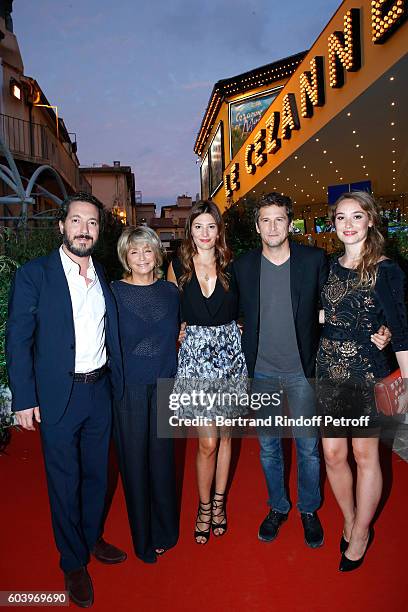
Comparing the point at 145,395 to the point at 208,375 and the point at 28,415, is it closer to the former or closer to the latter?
the point at 208,375

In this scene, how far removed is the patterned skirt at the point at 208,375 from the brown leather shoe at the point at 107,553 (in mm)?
821

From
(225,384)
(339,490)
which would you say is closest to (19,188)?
(225,384)

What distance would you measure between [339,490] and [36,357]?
174 cm

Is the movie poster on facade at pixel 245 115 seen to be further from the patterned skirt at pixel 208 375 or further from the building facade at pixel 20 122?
the patterned skirt at pixel 208 375

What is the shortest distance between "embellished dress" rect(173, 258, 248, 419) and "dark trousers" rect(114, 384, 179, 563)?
236 mm

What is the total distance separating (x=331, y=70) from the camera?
795 centimetres

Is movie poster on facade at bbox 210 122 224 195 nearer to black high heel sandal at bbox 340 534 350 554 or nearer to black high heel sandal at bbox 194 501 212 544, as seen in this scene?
black high heel sandal at bbox 194 501 212 544

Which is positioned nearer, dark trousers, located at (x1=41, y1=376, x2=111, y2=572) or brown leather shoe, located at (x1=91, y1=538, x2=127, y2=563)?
dark trousers, located at (x1=41, y1=376, x2=111, y2=572)

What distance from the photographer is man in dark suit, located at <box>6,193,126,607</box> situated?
7.55 ft

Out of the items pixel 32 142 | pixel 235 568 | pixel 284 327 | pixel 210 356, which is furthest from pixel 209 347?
pixel 32 142

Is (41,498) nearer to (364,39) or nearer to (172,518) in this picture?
(172,518)

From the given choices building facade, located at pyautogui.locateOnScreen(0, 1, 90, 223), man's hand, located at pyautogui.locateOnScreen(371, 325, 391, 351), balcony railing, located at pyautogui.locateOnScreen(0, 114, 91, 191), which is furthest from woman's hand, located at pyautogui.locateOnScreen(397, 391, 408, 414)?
balcony railing, located at pyautogui.locateOnScreen(0, 114, 91, 191)

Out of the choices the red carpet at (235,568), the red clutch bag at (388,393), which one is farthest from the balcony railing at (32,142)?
the red clutch bag at (388,393)

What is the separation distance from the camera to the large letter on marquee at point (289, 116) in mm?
10422
